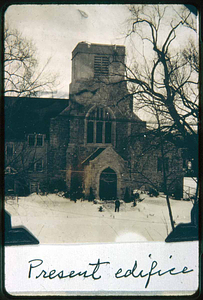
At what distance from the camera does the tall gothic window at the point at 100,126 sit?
2697 mm

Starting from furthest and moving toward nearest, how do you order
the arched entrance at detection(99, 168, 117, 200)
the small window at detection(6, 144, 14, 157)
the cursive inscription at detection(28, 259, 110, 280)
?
the arched entrance at detection(99, 168, 117, 200) < the small window at detection(6, 144, 14, 157) < the cursive inscription at detection(28, 259, 110, 280)

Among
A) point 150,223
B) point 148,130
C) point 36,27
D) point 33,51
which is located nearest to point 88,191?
point 150,223

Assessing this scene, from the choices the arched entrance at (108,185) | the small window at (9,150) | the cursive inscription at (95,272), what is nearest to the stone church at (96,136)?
the arched entrance at (108,185)

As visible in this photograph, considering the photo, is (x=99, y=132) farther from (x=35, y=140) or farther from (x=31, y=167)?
(x=31, y=167)

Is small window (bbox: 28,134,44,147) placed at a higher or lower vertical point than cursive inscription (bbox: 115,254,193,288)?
higher

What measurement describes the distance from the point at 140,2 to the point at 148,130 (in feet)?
4.85

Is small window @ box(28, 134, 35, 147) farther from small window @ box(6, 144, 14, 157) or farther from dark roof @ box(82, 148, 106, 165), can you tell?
dark roof @ box(82, 148, 106, 165)

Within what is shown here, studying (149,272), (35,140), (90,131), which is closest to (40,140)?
(35,140)

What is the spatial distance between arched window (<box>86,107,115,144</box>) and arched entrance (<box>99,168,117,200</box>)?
38 cm

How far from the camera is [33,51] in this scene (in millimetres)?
2611

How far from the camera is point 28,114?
8.88ft

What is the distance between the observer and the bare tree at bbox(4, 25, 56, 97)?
102 inches

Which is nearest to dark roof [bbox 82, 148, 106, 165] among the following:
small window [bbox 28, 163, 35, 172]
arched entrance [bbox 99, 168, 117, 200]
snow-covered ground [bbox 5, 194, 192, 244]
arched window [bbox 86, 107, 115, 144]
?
arched window [bbox 86, 107, 115, 144]

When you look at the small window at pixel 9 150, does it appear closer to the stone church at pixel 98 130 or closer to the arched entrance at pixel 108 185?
the stone church at pixel 98 130
